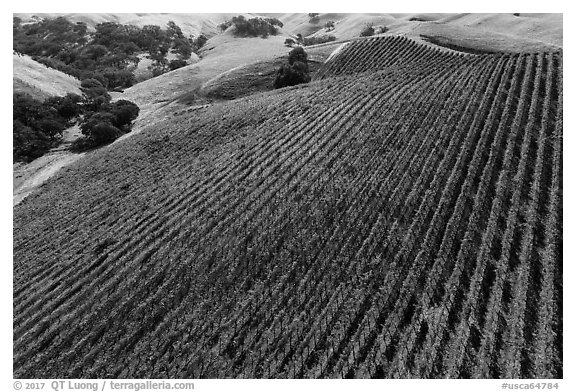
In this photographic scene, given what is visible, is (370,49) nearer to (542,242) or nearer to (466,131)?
(466,131)

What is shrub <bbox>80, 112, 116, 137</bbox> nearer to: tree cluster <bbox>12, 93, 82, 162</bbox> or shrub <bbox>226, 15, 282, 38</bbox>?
tree cluster <bbox>12, 93, 82, 162</bbox>

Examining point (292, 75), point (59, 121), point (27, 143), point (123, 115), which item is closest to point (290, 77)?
point (292, 75)

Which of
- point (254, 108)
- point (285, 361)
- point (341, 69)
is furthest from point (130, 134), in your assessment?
point (285, 361)

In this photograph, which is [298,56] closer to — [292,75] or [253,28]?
[292,75]

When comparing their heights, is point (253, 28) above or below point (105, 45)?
above

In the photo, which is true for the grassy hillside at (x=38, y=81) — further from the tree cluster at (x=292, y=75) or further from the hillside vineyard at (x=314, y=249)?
the tree cluster at (x=292, y=75)

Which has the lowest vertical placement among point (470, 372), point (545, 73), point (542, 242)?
point (470, 372)
